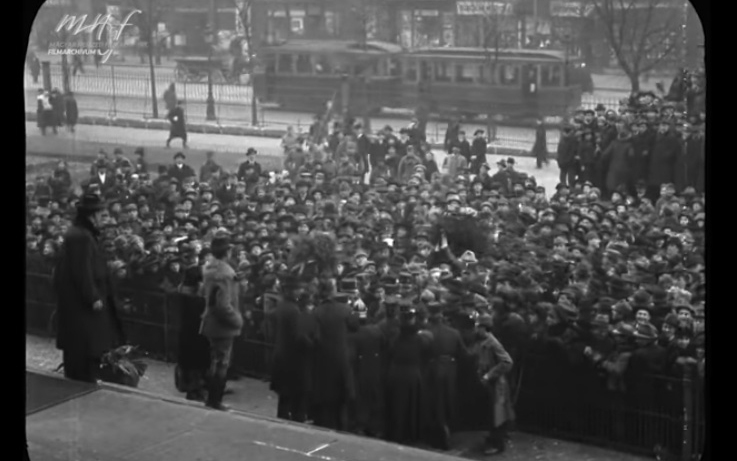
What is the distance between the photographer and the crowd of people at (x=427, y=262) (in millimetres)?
4465

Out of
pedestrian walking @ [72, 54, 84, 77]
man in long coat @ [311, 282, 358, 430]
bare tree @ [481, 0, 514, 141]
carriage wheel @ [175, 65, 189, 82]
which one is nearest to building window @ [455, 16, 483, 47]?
bare tree @ [481, 0, 514, 141]

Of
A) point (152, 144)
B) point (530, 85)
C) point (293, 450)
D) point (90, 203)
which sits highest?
point (530, 85)

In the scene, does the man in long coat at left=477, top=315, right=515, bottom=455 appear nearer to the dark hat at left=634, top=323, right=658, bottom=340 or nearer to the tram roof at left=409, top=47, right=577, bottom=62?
the dark hat at left=634, top=323, right=658, bottom=340

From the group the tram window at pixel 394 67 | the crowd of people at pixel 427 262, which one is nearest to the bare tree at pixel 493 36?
the crowd of people at pixel 427 262

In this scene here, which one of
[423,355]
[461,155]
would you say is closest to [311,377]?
[423,355]

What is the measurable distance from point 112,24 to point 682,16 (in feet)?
7.74

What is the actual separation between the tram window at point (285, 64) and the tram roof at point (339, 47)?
4cm

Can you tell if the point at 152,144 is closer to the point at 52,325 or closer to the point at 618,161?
the point at 52,325

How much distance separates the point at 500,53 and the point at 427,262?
2.59 feet

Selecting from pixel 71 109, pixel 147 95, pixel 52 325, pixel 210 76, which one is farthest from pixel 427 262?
pixel 52 325

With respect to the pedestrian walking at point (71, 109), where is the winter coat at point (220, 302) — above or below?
below

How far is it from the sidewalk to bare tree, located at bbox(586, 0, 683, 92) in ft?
4.02

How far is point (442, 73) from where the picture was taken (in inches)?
186

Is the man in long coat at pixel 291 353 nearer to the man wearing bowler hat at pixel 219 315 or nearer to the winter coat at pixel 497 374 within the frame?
the man wearing bowler hat at pixel 219 315
